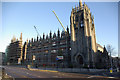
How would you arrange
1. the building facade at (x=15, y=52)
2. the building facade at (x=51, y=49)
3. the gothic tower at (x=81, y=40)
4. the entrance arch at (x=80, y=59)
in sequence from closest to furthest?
the gothic tower at (x=81, y=40)
the entrance arch at (x=80, y=59)
the building facade at (x=51, y=49)
the building facade at (x=15, y=52)

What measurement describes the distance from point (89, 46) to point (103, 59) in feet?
62.7

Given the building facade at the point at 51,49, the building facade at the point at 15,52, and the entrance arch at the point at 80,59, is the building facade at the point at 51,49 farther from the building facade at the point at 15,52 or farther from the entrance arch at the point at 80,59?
the building facade at the point at 15,52

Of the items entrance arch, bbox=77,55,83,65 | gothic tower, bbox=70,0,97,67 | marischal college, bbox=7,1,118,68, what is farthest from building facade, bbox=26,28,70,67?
entrance arch, bbox=77,55,83,65

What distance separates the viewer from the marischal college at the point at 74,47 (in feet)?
201

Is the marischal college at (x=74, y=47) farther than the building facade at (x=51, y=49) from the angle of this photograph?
No

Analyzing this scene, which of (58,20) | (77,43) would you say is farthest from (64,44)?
(58,20)

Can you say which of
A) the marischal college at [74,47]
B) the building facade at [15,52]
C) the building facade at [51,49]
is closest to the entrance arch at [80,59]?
the marischal college at [74,47]

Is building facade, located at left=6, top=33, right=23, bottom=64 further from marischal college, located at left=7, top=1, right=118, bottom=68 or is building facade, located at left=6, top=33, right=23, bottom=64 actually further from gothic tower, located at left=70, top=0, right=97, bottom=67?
gothic tower, located at left=70, top=0, right=97, bottom=67

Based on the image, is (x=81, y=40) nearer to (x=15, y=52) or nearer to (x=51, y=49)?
(x=51, y=49)

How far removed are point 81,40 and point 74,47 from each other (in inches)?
249

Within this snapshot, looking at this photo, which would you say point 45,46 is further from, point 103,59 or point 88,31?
point 103,59

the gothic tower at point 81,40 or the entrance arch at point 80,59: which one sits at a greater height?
the gothic tower at point 81,40

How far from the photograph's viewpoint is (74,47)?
2611 inches

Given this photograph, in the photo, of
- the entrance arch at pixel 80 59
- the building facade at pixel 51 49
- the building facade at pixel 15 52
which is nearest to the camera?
the entrance arch at pixel 80 59
